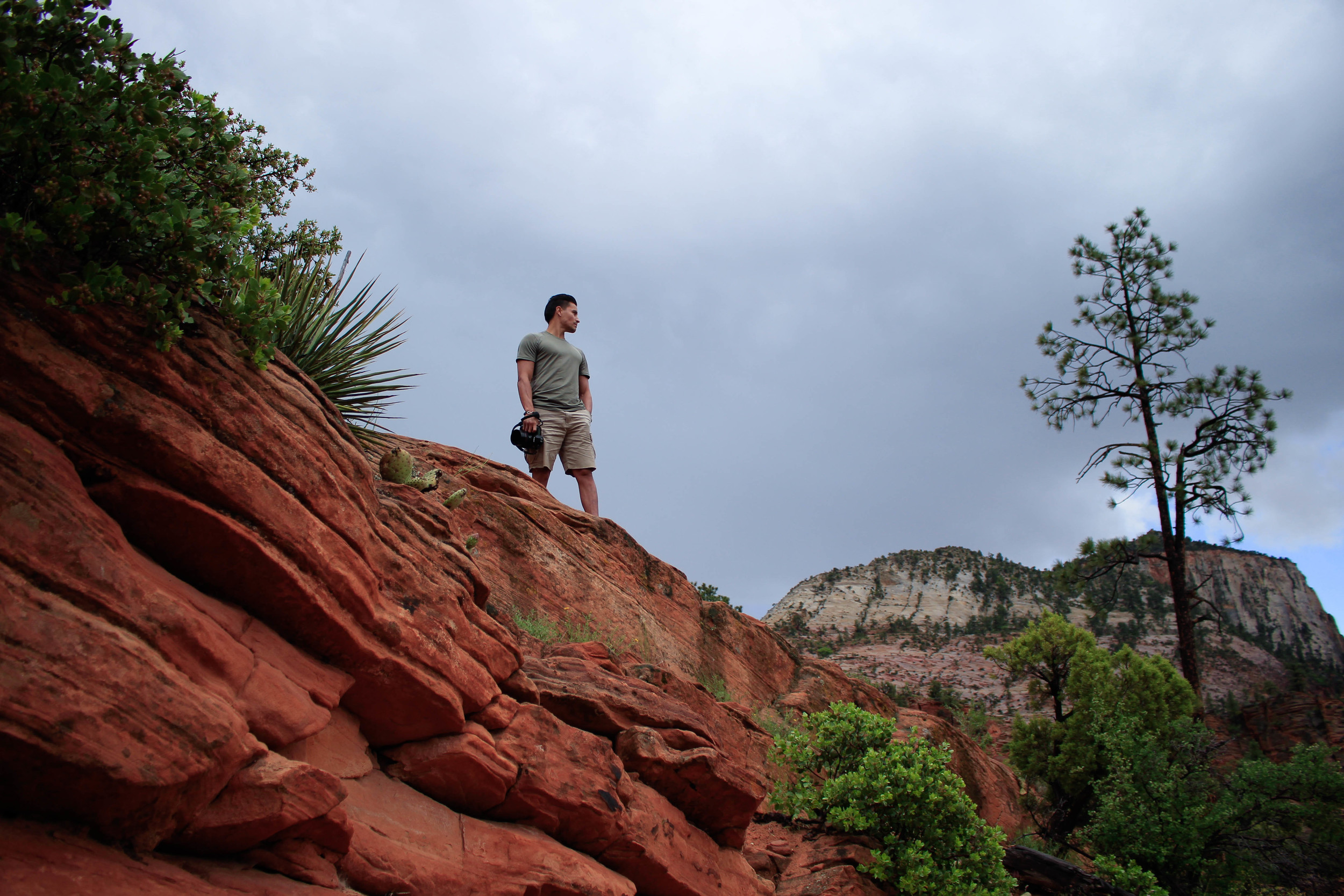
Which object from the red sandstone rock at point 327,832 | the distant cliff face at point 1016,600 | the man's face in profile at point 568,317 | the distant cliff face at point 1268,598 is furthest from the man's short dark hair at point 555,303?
the distant cliff face at point 1268,598

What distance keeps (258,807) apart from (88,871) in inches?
28.8

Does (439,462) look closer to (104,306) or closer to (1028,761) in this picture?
(104,306)

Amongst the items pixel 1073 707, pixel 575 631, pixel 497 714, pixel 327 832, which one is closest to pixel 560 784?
pixel 497 714

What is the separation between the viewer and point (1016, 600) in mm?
39625

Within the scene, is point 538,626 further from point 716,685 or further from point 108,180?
point 108,180

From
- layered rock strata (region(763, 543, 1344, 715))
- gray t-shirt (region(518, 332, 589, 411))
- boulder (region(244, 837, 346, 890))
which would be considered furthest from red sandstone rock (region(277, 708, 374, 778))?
layered rock strata (region(763, 543, 1344, 715))

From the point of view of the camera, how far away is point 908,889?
7410mm

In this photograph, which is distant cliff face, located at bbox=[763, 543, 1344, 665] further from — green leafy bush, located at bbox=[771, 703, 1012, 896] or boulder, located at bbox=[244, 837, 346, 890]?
boulder, located at bbox=[244, 837, 346, 890]

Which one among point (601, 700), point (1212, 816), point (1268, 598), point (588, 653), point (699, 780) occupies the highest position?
point (1268, 598)

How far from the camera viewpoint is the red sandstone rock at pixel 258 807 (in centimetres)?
346

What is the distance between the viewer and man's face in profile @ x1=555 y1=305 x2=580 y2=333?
10172mm

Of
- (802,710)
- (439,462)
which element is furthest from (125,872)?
(802,710)

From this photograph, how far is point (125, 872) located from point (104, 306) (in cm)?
233

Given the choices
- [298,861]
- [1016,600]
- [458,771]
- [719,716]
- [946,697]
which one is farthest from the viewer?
[1016,600]
